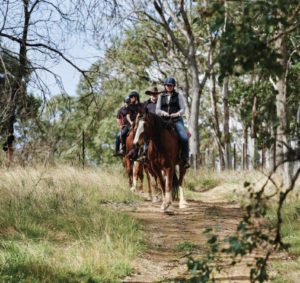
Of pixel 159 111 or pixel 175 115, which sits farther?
pixel 159 111

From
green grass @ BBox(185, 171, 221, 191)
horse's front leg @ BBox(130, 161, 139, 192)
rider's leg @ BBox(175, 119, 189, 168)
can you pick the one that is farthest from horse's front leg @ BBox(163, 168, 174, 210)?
green grass @ BBox(185, 171, 221, 191)

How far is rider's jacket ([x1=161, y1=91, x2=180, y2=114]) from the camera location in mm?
11633

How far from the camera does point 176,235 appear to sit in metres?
8.65

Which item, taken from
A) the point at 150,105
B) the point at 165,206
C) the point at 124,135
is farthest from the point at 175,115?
the point at 124,135

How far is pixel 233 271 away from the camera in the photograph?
20.5 feet

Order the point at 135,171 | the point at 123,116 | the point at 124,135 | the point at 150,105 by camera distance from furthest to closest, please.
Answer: the point at 123,116, the point at 124,135, the point at 135,171, the point at 150,105

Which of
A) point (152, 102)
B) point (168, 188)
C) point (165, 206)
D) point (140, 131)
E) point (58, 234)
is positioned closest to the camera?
point (58, 234)

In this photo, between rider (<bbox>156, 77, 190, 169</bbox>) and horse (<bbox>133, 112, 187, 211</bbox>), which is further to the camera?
rider (<bbox>156, 77, 190, 169</bbox>)

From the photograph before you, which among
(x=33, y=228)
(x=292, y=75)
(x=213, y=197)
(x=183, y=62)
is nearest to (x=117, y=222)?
(x=33, y=228)

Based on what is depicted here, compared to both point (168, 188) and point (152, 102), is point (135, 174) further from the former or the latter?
point (168, 188)

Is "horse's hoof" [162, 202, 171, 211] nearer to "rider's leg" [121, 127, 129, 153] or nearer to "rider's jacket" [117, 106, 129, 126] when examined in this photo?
"rider's leg" [121, 127, 129, 153]

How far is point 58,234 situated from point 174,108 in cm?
489

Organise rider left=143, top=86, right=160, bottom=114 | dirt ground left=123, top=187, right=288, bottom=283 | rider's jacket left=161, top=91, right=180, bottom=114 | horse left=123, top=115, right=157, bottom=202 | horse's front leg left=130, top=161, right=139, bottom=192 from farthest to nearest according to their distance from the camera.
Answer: horse's front leg left=130, top=161, right=139, bottom=192 < horse left=123, top=115, right=157, bottom=202 < rider left=143, top=86, right=160, bottom=114 < rider's jacket left=161, top=91, right=180, bottom=114 < dirt ground left=123, top=187, right=288, bottom=283

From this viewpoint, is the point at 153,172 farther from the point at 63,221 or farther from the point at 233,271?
the point at 233,271
